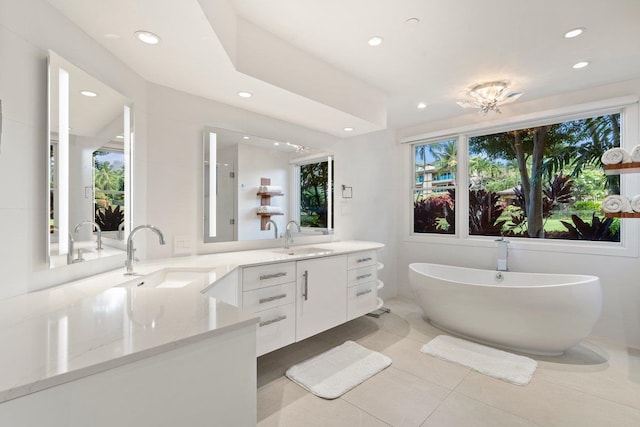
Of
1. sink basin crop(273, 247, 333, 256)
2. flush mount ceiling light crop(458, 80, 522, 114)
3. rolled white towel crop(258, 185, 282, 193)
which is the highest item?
flush mount ceiling light crop(458, 80, 522, 114)

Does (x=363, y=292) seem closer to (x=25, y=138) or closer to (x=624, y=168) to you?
(x=624, y=168)

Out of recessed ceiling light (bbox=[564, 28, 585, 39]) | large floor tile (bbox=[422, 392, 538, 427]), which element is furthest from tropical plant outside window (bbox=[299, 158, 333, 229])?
recessed ceiling light (bbox=[564, 28, 585, 39])

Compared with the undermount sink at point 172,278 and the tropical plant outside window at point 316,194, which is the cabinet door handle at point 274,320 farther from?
the tropical plant outside window at point 316,194

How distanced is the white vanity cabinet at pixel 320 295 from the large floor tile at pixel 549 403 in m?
1.12

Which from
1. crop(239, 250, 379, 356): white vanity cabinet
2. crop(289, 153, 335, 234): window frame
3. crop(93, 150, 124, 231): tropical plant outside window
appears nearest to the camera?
crop(93, 150, 124, 231): tropical plant outside window

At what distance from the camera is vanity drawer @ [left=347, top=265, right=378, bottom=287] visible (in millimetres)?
2887

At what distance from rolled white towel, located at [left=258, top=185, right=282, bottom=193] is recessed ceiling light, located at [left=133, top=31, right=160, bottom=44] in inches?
56.8

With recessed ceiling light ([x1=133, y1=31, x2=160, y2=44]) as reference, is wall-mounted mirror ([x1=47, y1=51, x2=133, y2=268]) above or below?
below

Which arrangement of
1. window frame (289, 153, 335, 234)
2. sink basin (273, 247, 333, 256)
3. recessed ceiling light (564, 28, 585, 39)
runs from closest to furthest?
recessed ceiling light (564, 28, 585, 39) → sink basin (273, 247, 333, 256) → window frame (289, 153, 335, 234)

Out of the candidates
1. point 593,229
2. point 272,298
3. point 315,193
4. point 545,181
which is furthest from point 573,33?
point 272,298

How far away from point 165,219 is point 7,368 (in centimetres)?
173

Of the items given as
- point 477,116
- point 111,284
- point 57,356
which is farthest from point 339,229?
point 57,356

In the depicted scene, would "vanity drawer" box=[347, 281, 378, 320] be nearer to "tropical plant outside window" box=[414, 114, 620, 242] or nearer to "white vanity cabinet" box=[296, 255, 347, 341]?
"white vanity cabinet" box=[296, 255, 347, 341]

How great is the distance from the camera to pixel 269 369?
7.66ft
